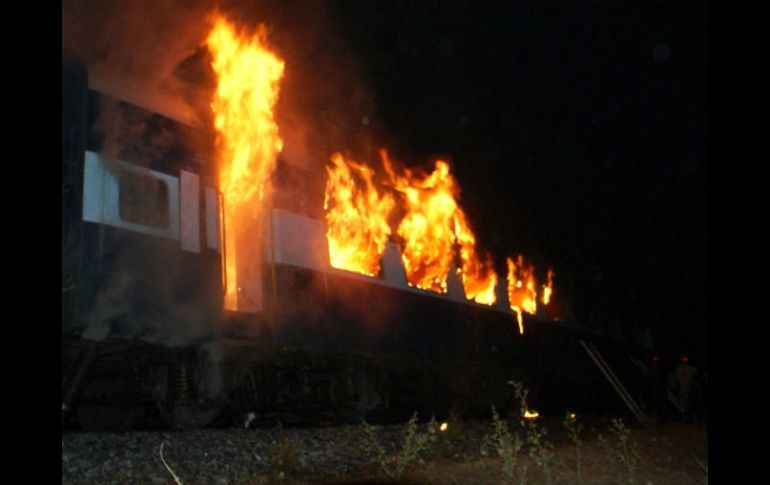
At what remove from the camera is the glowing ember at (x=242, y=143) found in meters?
7.85

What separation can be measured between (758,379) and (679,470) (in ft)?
12.9

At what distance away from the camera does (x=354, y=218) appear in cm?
989

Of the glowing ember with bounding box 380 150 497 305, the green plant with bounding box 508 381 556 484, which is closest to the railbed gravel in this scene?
the green plant with bounding box 508 381 556 484

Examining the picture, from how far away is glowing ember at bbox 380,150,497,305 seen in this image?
10945 millimetres

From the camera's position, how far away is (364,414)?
914 centimetres

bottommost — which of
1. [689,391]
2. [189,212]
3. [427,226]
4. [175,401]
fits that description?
[689,391]

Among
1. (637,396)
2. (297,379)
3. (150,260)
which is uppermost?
(150,260)

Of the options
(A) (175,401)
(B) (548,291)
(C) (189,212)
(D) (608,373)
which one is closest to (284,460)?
(A) (175,401)

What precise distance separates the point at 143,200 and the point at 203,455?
99.7 inches

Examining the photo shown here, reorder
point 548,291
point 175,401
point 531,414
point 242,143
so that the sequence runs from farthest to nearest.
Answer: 1. point 548,291
2. point 531,414
3. point 242,143
4. point 175,401

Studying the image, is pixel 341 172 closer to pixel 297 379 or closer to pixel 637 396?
pixel 297 379

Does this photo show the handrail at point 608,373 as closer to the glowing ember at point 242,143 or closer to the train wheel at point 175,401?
the glowing ember at point 242,143

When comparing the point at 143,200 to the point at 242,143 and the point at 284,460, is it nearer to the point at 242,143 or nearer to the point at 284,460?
the point at 242,143

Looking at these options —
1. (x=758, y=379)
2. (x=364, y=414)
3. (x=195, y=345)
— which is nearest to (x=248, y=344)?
(x=195, y=345)
